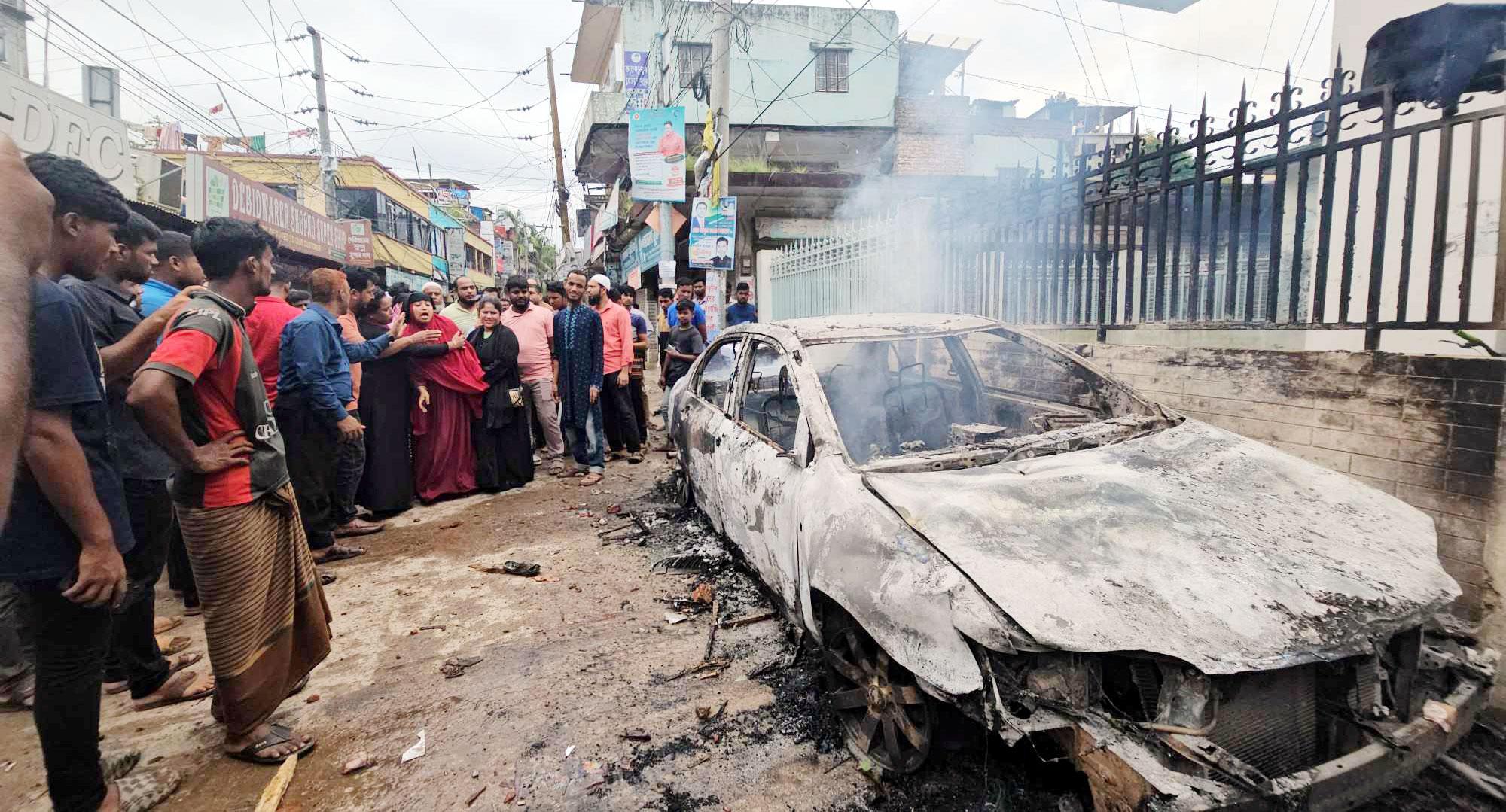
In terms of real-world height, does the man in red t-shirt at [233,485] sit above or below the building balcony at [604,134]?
below

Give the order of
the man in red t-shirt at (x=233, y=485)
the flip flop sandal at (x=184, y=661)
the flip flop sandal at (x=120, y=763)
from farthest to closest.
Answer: the flip flop sandal at (x=184, y=661), the flip flop sandal at (x=120, y=763), the man in red t-shirt at (x=233, y=485)

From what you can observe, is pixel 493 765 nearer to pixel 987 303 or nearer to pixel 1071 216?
pixel 1071 216

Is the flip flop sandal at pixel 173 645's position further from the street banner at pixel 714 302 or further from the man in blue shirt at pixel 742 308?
the street banner at pixel 714 302

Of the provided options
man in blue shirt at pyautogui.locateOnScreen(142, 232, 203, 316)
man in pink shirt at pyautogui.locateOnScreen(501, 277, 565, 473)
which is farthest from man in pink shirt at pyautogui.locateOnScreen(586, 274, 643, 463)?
man in blue shirt at pyautogui.locateOnScreen(142, 232, 203, 316)

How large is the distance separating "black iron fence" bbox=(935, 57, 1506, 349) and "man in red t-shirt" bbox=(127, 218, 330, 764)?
4727 millimetres

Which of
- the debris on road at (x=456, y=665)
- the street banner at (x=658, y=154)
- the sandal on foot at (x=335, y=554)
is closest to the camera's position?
the debris on road at (x=456, y=665)

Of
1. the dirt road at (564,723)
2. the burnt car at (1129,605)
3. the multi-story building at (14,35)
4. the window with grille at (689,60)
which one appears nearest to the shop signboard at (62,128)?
the multi-story building at (14,35)

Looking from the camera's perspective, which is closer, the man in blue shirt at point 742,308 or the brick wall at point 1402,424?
the brick wall at point 1402,424

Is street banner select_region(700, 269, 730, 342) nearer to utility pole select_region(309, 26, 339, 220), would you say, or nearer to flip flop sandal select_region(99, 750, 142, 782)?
flip flop sandal select_region(99, 750, 142, 782)

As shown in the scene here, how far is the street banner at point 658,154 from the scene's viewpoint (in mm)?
10633

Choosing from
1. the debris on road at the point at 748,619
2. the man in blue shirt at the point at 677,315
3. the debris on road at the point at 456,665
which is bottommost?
the debris on road at the point at 456,665

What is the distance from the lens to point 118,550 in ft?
6.95

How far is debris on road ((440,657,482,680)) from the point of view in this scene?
3197 mm

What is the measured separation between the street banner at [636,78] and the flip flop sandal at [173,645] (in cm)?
1571
